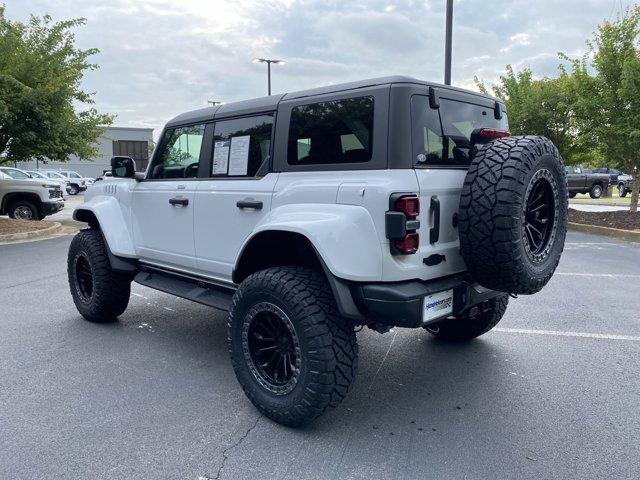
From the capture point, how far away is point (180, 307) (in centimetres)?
558

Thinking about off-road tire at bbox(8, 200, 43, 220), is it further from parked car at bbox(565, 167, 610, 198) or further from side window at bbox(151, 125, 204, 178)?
parked car at bbox(565, 167, 610, 198)

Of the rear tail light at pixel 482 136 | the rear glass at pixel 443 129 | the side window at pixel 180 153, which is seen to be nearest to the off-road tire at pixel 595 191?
the rear glass at pixel 443 129

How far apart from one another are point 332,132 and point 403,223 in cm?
83

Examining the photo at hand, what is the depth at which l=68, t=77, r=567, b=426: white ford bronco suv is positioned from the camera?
2.66 m

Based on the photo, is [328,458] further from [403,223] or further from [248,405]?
[403,223]

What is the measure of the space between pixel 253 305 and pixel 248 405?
702 mm

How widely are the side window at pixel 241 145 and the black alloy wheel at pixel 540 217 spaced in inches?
67.6

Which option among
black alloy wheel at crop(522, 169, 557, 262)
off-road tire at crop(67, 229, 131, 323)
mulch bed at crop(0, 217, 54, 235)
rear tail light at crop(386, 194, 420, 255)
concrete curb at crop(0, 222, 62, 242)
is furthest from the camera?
mulch bed at crop(0, 217, 54, 235)

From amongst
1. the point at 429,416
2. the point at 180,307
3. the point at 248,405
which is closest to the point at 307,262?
the point at 248,405

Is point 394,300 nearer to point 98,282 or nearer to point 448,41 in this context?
point 98,282

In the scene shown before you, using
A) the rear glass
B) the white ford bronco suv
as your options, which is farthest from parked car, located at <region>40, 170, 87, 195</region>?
the rear glass

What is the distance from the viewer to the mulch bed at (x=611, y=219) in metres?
12.1

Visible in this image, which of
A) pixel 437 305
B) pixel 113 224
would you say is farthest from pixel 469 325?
pixel 113 224

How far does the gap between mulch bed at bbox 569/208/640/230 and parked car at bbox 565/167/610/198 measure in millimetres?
11009
